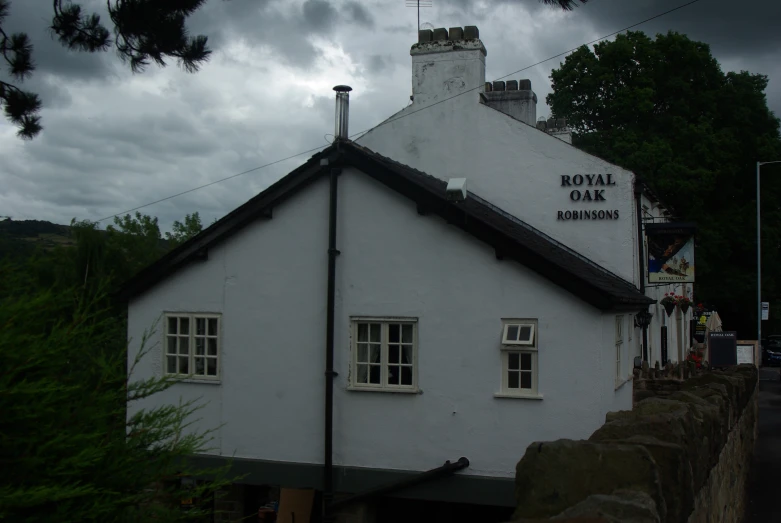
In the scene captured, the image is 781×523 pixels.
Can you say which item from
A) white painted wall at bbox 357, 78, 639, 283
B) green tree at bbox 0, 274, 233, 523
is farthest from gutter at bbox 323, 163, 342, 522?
green tree at bbox 0, 274, 233, 523

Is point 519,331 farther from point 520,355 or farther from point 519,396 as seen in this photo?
point 519,396

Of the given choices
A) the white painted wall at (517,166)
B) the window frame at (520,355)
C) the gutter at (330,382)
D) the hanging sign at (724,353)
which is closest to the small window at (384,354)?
the gutter at (330,382)

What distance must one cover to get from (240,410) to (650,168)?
926 inches

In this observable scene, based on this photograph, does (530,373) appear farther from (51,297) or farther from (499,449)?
(51,297)

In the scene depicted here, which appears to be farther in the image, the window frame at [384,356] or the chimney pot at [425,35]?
the chimney pot at [425,35]

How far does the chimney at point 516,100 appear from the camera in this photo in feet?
64.8

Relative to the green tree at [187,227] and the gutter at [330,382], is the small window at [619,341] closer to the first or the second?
the gutter at [330,382]

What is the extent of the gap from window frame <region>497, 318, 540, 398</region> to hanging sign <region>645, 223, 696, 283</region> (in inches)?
248

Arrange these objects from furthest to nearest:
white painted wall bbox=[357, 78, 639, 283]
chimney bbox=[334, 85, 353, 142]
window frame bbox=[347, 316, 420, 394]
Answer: white painted wall bbox=[357, 78, 639, 283] < chimney bbox=[334, 85, 353, 142] < window frame bbox=[347, 316, 420, 394]

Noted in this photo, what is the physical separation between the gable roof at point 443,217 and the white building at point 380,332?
0.03m

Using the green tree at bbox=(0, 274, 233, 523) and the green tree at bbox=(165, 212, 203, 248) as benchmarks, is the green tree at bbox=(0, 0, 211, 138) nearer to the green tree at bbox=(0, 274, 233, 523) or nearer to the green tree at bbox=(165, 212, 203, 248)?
the green tree at bbox=(0, 274, 233, 523)

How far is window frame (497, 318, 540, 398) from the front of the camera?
12914mm

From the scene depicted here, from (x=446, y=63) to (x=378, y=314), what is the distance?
698 centimetres

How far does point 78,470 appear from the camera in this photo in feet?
13.8
